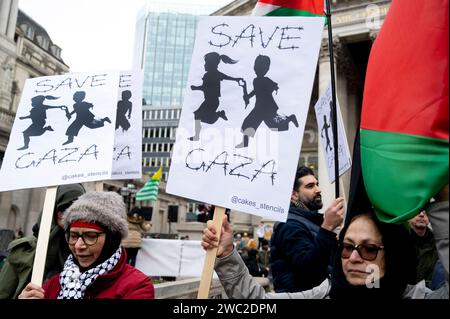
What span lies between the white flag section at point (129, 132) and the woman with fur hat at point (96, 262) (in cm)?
120

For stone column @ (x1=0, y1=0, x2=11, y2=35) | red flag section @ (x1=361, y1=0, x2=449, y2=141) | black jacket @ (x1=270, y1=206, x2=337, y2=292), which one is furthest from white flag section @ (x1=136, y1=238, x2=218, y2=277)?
stone column @ (x1=0, y1=0, x2=11, y2=35)

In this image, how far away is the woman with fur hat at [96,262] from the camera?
7.61ft

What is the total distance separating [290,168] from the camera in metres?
2.28

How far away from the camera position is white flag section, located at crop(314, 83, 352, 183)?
3912 millimetres

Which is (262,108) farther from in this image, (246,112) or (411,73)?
(411,73)

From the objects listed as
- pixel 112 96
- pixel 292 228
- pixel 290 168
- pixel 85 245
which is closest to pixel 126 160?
pixel 112 96

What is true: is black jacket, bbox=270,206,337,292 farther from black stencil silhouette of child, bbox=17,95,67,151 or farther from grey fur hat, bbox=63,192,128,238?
black stencil silhouette of child, bbox=17,95,67,151

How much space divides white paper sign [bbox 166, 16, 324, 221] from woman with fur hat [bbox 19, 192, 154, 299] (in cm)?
47

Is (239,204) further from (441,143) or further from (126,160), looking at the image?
(126,160)

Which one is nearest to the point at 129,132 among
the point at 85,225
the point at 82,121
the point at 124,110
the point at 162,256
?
the point at 124,110

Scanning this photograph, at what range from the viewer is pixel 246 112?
8.18ft

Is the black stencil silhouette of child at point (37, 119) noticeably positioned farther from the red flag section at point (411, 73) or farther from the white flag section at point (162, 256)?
the white flag section at point (162, 256)

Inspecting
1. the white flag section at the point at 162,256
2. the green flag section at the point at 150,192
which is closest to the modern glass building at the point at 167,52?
the green flag section at the point at 150,192

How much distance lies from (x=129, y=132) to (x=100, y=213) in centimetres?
147
